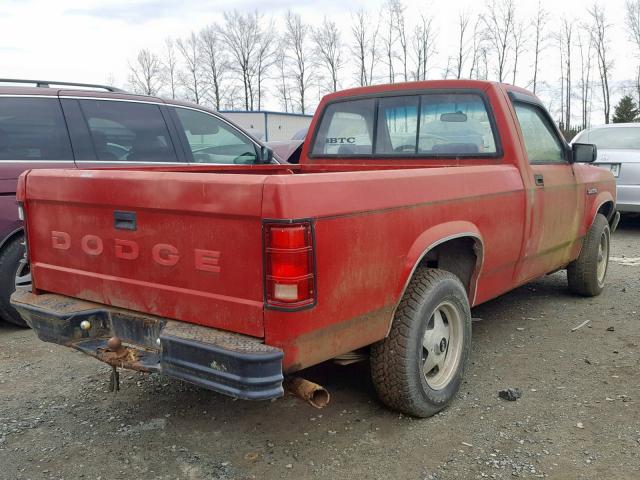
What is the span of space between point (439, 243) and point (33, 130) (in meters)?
3.48

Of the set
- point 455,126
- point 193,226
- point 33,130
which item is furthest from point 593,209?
point 33,130

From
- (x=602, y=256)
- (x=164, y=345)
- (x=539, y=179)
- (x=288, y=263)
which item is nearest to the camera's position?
(x=288, y=263)

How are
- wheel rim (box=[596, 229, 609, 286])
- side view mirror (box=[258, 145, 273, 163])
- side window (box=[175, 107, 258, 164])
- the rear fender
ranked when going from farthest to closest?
side view mirror (box=[258, 145, 273, 163]) < side window (box=[175, 107, 258, 164]) < wheel rim (box=[596, 229, 609, 286]) < the rear fender

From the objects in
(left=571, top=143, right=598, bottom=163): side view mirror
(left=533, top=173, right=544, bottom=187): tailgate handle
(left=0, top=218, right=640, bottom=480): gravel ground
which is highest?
(left=571, top=143, right=598, bottom=163): side view mirror

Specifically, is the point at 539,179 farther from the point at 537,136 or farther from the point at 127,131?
the point at 127,131

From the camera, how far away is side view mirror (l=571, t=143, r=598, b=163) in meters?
4.70

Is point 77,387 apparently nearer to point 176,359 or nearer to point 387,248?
point 176,359

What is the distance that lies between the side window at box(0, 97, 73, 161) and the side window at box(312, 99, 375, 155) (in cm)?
209

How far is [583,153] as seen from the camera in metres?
4.71

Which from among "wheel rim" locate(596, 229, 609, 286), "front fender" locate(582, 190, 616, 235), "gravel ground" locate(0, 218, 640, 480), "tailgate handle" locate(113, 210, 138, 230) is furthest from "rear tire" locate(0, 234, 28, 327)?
"wheel rim" locate(596, 229, 609, 286)

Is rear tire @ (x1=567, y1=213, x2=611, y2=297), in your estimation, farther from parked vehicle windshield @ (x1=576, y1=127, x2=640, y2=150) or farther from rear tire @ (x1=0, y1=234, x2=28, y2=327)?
rear tire @ (x1=0, y1=234, x2=28, y2=327)

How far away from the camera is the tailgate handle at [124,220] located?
2727 millimetres

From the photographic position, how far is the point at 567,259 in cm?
505

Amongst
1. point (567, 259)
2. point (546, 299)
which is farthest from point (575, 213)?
point (546, 299)
